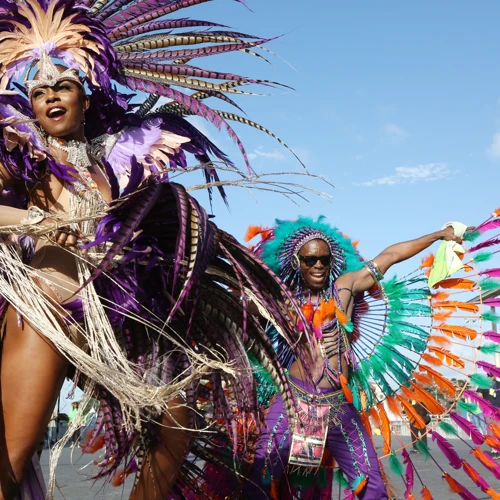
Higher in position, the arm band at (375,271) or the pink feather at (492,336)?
the arm band at (375,271)

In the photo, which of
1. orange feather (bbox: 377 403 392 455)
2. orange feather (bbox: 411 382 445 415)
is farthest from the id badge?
orange feather (bbox: 411 382 445 415)

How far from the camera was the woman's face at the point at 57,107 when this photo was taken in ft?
9.29

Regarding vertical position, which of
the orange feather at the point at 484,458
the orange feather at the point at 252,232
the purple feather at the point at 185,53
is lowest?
the orange feather at the point at 484,458

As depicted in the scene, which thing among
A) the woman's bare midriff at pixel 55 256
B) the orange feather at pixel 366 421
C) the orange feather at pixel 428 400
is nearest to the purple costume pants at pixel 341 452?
the orange feather at pixel 366 421

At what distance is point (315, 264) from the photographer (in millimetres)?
4602

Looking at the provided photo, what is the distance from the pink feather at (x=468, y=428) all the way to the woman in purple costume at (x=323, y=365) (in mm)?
634

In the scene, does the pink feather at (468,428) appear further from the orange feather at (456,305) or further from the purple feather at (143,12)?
the purple feather at (143,12)

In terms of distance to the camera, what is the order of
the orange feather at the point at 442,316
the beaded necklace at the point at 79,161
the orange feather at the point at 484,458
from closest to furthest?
the beaded necklace at the point at 79,161
the orange feather at the point at 484,458
the orange feather at the point at 442,316

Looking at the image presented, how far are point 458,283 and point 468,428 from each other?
96 centimetres

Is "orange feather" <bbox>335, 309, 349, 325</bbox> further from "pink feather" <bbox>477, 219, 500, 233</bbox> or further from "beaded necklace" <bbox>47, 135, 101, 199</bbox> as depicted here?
"beaded necklace" <bbox>47, 135, 101, 199</bbox>

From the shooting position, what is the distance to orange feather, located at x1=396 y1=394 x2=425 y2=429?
4349 millimetres

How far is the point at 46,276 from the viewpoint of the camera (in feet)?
8.47

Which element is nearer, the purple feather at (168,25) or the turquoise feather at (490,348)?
the purple feather at (168,25)

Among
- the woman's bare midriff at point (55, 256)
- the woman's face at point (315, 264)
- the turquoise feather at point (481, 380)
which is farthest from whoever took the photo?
the woman's face at point (315, 264)
